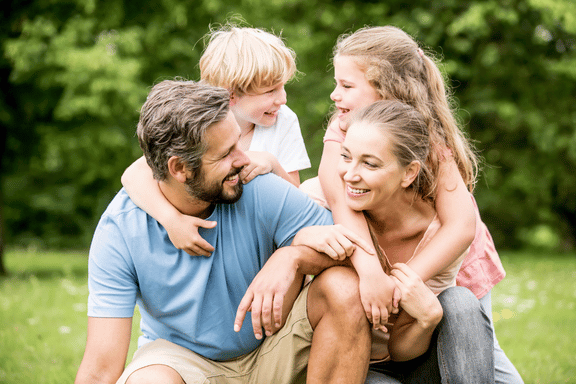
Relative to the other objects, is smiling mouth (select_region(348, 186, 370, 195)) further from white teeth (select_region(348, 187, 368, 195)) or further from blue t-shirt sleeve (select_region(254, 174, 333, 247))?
blue t-shirt sleeve (select_region(254, 174, 333, 247))

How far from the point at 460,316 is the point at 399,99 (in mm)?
998

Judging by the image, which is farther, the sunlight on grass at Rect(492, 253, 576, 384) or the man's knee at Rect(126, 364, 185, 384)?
the sunlight on grass at Rect(492, 253, 576, 384)

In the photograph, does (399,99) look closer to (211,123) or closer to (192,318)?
(211,123)

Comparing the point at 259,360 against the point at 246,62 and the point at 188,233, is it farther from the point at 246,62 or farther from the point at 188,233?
the point at 246,62

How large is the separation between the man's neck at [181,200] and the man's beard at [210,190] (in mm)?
43

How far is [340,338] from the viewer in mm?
2287

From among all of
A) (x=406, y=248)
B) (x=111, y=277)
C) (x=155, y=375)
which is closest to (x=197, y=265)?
(x=111, y=277)

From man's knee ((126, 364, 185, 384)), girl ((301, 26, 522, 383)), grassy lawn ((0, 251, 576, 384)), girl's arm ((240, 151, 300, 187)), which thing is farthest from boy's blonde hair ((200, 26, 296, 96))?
grassy lawn ((0, 251, 576, 384))

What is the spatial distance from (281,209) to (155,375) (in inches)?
32.6

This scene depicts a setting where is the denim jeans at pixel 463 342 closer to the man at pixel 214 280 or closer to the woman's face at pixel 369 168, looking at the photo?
the man at pixel 214 280

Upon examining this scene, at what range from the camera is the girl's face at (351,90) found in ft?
A: 9.24

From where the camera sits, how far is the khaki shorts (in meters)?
2.40

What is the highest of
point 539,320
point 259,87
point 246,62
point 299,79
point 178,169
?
point 246,62

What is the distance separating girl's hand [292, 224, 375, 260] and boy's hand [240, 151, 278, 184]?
1.11ft
